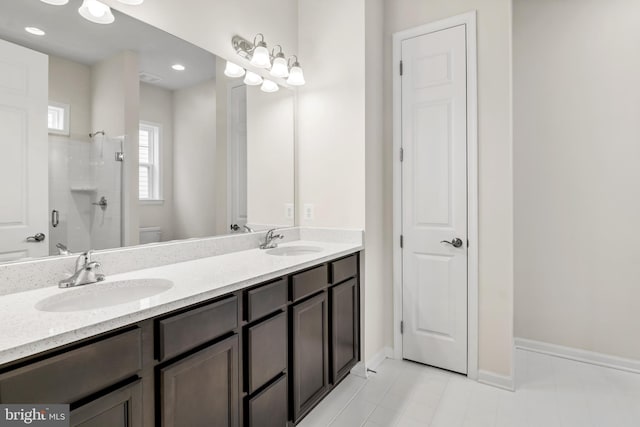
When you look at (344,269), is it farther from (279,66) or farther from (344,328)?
(279,66)

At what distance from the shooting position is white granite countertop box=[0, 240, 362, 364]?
779 mm

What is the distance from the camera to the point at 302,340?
67.0 inches

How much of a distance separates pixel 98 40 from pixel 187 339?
52.1 inches

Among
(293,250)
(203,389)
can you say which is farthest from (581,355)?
(203,389)

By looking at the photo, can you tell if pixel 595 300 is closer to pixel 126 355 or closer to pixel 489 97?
pixel 489 97

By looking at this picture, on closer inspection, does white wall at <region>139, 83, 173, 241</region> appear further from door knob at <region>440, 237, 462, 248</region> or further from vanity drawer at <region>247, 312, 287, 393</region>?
door knob at <region>440, 237, 462, 248</region>

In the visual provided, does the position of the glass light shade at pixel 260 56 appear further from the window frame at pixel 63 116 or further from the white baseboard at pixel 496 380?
the white baseboard at pixel 496 380

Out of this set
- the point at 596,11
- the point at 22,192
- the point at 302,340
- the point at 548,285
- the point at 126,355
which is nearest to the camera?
the point at 126,355

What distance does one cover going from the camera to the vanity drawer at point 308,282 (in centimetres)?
165

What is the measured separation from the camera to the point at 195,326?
3.72ft

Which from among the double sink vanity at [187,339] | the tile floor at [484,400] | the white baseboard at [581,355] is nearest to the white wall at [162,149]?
the double sink vanity at [187,339]

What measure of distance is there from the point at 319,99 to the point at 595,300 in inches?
99.9

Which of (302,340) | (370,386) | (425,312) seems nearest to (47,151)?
(302,340)

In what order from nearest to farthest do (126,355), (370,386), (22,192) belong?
(126,355) → (22,192) → (370,386)
